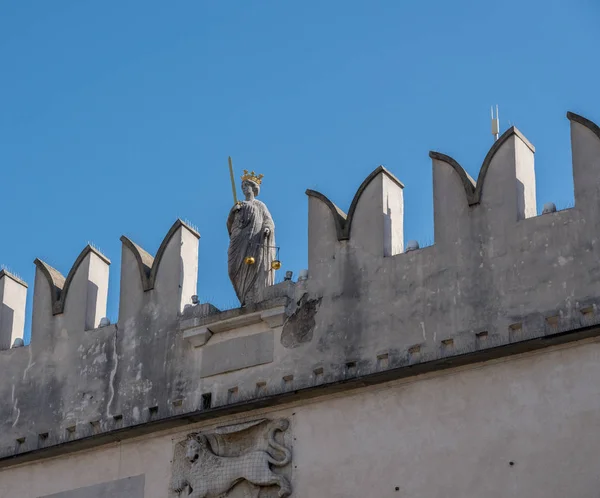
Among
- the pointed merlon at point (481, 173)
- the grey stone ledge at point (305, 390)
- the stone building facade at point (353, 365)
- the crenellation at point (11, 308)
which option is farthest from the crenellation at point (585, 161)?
the crenellation at point (11, 308)

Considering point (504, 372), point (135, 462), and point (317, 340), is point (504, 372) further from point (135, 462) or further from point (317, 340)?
Result: point (135, 462)

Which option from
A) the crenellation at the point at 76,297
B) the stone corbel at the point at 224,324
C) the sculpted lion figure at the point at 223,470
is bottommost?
the sculpted lion figure at the point at 223,470

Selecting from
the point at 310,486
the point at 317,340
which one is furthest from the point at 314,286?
the point at 310,486

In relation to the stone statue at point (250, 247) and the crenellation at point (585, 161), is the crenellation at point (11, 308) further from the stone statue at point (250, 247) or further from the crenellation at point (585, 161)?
the crenellation at point (585, 161)

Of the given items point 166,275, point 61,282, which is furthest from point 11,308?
point 166,275

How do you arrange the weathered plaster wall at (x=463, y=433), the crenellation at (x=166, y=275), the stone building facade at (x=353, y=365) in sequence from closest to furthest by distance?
the weathered plaster wall at (x=463, y=433)
the stone building facade at (x=353, y=365)
the crenellation at (x=166, y=275)

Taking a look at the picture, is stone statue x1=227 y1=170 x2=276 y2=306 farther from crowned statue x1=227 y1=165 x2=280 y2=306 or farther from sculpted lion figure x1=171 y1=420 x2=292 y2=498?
sculpted lion figure x1=171 y1=420 x2=292 y2=498

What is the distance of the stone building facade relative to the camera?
18922 mm

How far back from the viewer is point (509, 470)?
18.7 meters

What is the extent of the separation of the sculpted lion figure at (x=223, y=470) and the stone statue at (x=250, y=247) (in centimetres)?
137

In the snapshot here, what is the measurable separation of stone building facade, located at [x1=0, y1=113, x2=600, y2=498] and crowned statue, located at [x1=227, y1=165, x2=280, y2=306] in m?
0.26

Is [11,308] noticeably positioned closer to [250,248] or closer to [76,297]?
[76,297]

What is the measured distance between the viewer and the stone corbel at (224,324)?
20.5 m

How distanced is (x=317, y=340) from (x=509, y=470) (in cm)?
239
